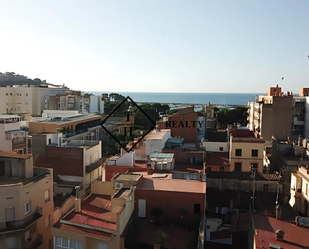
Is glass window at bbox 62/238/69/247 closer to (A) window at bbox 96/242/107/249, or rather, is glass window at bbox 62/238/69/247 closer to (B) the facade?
(A) window at bbox 96/242/107/249

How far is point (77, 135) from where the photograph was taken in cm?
2508

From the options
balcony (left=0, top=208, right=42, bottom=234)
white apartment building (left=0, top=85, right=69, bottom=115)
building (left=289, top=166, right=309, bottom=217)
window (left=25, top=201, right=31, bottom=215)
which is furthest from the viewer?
white apartment building (left=0, top=85, right=69, bottom=115)

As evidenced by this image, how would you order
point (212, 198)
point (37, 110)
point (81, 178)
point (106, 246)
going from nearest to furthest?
point (106, 246) → point (212, 198) → point (81, 178) → point (37, 110)

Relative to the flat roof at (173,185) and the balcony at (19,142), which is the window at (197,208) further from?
the balcony at (19,142)

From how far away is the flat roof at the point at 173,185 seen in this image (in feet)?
30.2

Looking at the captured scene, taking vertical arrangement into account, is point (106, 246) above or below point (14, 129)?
below

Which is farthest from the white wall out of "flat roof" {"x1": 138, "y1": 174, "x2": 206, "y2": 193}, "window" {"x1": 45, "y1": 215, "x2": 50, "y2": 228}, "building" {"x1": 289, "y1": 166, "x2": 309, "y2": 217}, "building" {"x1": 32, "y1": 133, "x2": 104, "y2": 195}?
"window" {"x1": 45, "y1": 215, "x2": 50, "y2": 228}

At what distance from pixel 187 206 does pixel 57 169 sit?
26.9 feet

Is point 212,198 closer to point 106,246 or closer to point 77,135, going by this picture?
point 106,246

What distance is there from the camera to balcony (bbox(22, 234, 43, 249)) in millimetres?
8987

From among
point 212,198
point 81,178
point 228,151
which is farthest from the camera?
point 228,151

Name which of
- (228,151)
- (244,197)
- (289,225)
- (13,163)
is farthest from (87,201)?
(228,151)

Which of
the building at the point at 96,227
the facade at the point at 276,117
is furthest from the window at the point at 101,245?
the facade at the point at 276,117

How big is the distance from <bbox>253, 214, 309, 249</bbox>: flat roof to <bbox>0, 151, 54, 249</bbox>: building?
675cm
